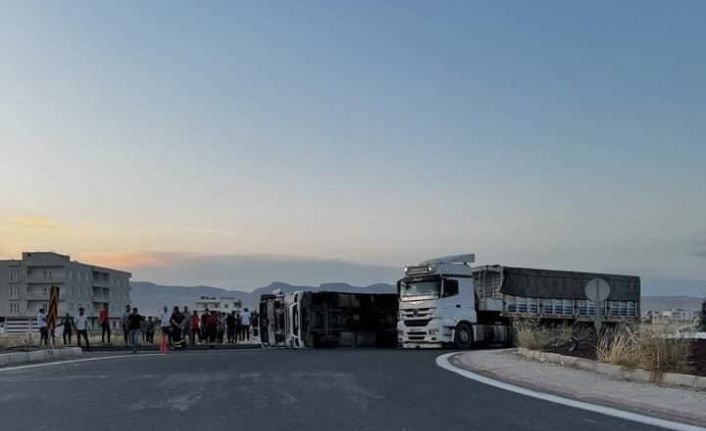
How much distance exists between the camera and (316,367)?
18.8m

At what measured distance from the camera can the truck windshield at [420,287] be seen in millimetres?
31211

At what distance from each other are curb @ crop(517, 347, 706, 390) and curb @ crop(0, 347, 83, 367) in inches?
558

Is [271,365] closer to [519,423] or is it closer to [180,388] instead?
[180,388]

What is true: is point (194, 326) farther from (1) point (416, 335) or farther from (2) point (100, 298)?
(2) point (100, 298)

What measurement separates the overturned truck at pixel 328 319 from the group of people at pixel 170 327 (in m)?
2.94

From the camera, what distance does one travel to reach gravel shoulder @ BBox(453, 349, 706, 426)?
35.6 ft

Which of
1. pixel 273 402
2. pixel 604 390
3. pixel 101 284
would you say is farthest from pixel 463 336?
pixel 101 284

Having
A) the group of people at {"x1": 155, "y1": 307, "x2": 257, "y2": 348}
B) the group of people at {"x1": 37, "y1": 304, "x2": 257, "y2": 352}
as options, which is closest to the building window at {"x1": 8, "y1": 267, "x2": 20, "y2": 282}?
the group of people at {"x1": 37, "y1": 304, "x2": 257, "y2": 352}

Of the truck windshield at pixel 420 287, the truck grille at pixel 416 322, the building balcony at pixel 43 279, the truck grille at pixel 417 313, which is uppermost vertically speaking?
the building balcony at pixel 43 279

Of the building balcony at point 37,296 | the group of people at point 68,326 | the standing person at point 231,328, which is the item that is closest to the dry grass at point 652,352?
the group of people at point 68,326

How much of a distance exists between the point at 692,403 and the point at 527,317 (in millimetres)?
22548

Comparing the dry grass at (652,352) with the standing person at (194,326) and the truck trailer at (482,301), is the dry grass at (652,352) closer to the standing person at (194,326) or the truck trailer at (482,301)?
the truck trailer at (482,301)

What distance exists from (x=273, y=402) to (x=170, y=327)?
2236 cm

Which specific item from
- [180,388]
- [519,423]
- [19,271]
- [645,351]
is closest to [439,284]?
[645,351]
